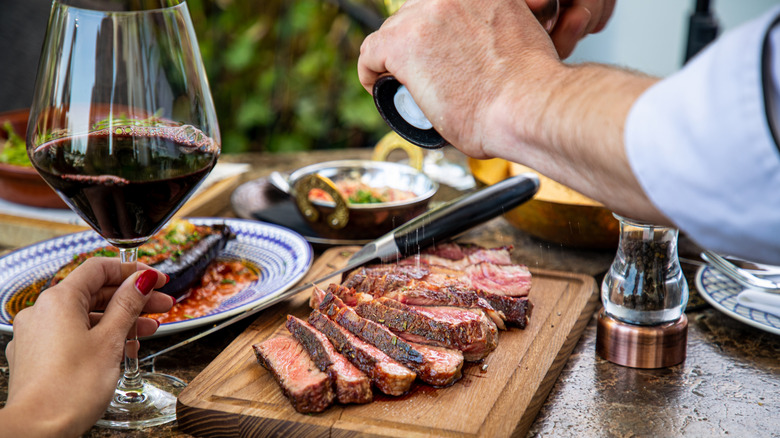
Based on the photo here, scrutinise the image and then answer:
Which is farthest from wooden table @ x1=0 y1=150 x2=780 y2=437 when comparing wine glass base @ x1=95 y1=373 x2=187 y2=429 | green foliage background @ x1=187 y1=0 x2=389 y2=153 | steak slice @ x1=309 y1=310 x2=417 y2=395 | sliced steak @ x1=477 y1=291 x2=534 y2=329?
green foliage background @ x1=187 y1=0 x2=389 y2=153

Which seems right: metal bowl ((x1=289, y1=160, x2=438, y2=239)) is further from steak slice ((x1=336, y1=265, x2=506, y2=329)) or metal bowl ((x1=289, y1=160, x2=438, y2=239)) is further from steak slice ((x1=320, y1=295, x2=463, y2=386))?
steak slice ((x1=320, y1=295, x2=463, y2=386))

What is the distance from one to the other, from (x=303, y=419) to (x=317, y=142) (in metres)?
4.70

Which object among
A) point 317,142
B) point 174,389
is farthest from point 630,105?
point 317,142

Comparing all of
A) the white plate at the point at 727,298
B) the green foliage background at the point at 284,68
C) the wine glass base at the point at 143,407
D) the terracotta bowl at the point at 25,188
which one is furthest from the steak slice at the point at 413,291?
the green foliage background at the point at 284,68

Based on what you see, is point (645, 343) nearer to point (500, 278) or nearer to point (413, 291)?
point (500, 278)

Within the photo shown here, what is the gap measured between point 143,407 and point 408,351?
490 mm

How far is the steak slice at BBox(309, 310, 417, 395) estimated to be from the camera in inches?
50.4

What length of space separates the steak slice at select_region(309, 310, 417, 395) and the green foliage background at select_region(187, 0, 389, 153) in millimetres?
4162

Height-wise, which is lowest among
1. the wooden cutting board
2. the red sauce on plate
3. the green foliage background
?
the green foliage background

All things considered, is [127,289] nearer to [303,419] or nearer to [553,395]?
[303,419]

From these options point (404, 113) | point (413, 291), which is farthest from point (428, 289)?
point (404, 113)

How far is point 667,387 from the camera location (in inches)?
55.9

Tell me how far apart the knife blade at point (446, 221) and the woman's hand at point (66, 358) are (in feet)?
1.97

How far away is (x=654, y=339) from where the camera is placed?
1.46 metres
